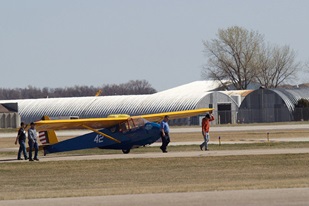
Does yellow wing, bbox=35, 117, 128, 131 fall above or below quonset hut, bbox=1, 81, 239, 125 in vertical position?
below

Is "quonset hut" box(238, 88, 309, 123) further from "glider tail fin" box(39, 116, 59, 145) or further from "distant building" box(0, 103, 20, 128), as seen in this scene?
"glider tail fin" box(39, 116, 59, 145)

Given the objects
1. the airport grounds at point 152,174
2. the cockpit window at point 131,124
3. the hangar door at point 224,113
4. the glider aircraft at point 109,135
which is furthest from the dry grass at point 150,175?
the hangar door at point 224,113

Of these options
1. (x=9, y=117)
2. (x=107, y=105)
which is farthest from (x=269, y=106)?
(x=9, y=117)

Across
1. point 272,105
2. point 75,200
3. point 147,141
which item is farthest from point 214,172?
point 272,105

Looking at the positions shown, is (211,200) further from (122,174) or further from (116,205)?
(122,174)

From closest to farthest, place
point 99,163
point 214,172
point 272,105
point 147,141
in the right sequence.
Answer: point 214,172 < point 99,163 < point 147,141 < point 272,105

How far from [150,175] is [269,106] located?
241 ft

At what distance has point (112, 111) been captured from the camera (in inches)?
4200

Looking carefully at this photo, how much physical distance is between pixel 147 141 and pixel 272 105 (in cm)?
6133

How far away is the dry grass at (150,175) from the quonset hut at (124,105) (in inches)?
2498

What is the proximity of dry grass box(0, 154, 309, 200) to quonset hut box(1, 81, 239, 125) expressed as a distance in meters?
63.5

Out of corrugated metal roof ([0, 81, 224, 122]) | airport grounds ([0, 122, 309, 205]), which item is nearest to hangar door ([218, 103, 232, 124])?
corrugated metal roof ([0, 81, 224, 122])

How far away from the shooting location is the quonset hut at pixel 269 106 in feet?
327

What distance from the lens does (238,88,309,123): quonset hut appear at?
99625 mm
